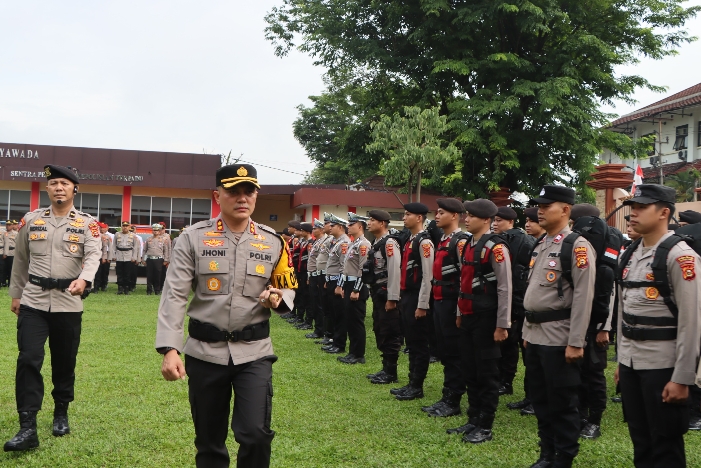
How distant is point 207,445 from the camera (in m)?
3.80

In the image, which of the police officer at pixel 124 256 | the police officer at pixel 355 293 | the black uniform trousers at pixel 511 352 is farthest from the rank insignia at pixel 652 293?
the police officer at pixel 124 256

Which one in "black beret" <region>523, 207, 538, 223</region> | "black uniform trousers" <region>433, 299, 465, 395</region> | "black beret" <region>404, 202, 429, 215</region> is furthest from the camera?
"black beret" <region>404, 202, 429, 215</region>

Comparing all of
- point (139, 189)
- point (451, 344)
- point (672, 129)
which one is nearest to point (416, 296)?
point (451, 344)

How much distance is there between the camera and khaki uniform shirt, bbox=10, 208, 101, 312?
17.9ft

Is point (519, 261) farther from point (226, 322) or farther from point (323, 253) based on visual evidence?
point (323, 253)

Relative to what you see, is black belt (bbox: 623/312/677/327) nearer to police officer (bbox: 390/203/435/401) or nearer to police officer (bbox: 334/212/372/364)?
police officer (bbox: 390/203/435/401)

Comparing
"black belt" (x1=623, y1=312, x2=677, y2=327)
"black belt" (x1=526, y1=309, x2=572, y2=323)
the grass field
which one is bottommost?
the grass field

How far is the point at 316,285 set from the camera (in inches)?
511

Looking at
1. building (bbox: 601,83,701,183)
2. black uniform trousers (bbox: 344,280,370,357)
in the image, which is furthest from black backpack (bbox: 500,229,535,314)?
building (bbox: 601,83,701,183)

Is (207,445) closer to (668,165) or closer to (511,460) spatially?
(511,460)


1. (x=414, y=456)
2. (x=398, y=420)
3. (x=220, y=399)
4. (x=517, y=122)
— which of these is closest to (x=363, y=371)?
(x=398, y=420)

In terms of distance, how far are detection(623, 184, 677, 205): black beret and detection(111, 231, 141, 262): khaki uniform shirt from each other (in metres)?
18.0

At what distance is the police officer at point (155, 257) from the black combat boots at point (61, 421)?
14797 mm

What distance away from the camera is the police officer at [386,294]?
319 inches
